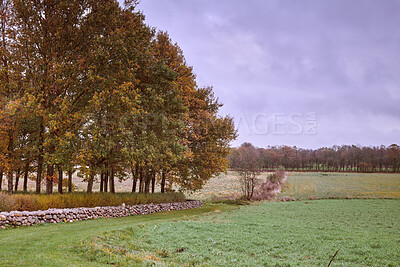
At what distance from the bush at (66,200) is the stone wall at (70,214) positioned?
794 millimetres

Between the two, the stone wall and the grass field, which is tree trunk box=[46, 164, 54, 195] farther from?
the grass field

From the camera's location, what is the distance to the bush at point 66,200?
14594 millimetres

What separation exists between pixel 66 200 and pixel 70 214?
1747 mm

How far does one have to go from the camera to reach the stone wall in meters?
13.2

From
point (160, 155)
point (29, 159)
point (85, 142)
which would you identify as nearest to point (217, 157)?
point (160, 155)

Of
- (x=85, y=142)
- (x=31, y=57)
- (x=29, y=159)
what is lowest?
(x=29, y=159)

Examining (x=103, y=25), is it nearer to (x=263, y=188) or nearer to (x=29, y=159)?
(x=29, y=159)

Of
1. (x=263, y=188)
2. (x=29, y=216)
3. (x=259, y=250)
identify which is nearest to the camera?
(x=259, y=250)

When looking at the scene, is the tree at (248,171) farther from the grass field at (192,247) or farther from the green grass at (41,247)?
the green grass at (41,247)

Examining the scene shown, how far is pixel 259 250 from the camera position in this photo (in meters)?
10.8

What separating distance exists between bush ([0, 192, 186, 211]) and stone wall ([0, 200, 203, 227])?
79 cm

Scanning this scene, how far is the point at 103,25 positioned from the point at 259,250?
19.7 meters

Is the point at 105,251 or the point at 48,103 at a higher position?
the point at 48,103

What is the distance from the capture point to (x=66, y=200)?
17.6 meters
